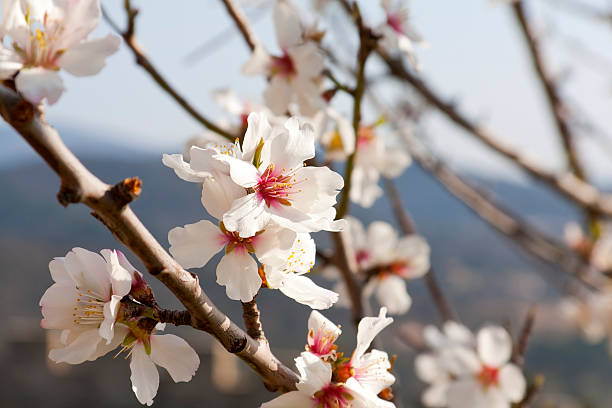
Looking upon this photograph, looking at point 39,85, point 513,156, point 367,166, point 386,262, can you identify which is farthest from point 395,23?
point 513,156

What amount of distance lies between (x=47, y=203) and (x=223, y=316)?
11.9 metres

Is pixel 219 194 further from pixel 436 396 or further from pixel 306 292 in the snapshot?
pixel 436 396

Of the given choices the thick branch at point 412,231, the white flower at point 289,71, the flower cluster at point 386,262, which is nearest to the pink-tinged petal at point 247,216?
the white flower at point 289,71

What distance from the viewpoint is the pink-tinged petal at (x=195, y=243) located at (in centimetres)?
40

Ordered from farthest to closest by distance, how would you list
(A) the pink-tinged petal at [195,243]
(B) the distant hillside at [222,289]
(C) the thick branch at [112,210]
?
1. (B) the distant hillside at [222,289]
2. (A) the pink-tinged petal at [195,243]
3. (C) the thick branch at [112,210]

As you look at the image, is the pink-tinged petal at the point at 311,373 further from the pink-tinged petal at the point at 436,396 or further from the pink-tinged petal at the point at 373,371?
the pink-tinged petal at the point at 436,396

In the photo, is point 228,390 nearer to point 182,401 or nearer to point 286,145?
point 182,401

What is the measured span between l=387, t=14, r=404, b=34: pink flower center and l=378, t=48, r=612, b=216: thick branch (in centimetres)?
51

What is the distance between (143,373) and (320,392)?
0.13 metres

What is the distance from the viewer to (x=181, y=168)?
0.36m

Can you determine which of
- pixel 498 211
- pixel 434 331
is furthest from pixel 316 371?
pixel 498 211

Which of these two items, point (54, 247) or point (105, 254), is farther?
point (54, 247)

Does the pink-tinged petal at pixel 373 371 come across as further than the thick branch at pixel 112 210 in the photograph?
Yes

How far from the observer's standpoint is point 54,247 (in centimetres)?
980
